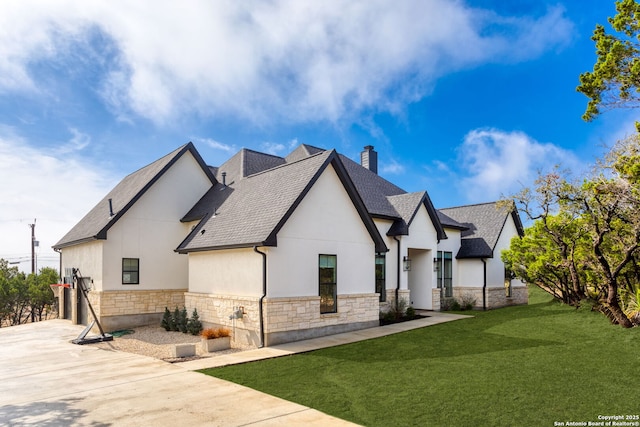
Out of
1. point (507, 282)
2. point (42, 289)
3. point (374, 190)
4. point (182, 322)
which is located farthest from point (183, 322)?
point (42, 289)

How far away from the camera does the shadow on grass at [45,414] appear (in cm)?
673

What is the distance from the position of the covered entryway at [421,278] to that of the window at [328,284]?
765cm

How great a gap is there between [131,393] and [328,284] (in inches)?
297

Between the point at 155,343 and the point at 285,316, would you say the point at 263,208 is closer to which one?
the point at 285,316

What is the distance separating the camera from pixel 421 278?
21.4 m

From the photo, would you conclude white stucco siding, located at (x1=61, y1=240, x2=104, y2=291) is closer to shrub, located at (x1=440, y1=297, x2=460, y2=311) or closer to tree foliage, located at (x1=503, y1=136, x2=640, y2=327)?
shrub, located at (x1=440, y1=297, x2=460, y2=311)

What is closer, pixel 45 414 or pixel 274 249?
pixel 45 414

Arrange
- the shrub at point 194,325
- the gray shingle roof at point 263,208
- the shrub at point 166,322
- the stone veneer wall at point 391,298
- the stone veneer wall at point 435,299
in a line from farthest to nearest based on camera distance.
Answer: the stone veneer wall at point 435,299 < the stone veneer wall at point 391,298 < the shrub at point 166,322 < the shrub at point 194,325 < the gray shingle roof at point 263,208

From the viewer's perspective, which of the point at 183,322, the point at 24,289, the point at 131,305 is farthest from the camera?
the point at 24,289

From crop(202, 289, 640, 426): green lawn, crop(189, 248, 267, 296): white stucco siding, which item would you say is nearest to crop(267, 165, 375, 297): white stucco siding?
crop(189, 248, 267, 296): white stucco siding

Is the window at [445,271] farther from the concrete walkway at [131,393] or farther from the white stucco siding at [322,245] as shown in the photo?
the concrete walkway at [131,393]

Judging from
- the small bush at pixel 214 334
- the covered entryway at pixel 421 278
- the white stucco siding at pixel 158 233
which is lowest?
the small bush at pixel 214 334

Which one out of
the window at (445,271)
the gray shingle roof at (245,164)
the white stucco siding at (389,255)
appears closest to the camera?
the white stucco siding at (389,255)

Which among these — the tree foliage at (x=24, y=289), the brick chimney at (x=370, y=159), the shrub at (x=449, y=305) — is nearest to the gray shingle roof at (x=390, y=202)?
the brick chimney at (x=370, y=159)
